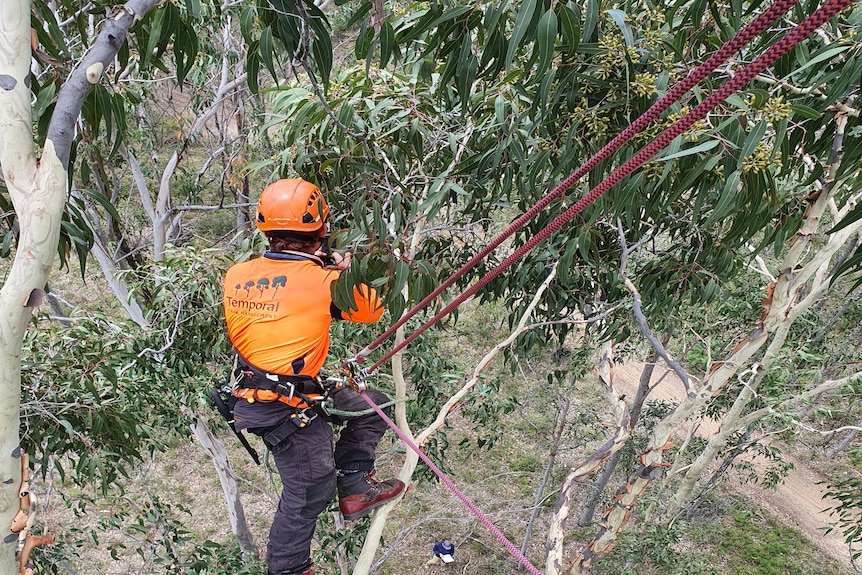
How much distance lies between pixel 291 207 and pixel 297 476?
1224 millimetres

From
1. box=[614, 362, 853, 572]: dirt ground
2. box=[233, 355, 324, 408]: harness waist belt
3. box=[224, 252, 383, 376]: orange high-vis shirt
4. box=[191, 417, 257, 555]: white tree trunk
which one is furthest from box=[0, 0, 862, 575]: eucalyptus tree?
box=[614, 362, 853, 572]: dirt ground

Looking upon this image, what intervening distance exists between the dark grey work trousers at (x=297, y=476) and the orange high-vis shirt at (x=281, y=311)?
24cm

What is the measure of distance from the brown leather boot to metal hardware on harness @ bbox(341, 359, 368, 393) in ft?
1.94

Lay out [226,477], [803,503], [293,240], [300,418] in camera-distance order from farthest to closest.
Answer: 1. [803,503]
2. [226,477]
3. [300,418]
4. [293,240]

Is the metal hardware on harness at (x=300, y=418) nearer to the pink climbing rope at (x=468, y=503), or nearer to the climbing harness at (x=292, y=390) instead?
the climbing harness at (x=292, y=390)

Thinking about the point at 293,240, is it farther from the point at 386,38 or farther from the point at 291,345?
the point at 386,38

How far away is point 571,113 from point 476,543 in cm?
733

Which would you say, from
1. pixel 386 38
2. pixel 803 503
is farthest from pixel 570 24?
pixel 803 503

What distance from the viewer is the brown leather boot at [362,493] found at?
2852mm

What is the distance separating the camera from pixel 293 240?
2.36 metres

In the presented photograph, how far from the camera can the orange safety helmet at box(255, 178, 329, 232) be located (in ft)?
7.29

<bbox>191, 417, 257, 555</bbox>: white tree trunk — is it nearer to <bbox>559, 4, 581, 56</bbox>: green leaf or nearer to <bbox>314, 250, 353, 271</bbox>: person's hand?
<bbox>314, 250, 353, 271</bbox>: person's hand

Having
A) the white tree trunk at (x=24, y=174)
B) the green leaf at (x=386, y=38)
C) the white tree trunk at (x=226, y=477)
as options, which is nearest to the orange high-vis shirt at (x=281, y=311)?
the green leaf at (x=386, y=38)

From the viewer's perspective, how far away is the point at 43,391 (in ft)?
8.87
